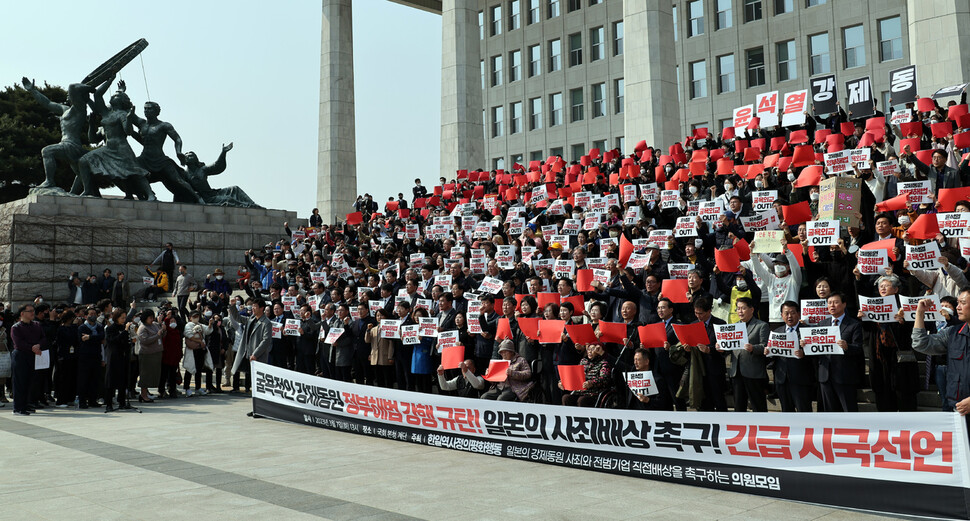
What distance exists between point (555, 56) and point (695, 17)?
977 cm

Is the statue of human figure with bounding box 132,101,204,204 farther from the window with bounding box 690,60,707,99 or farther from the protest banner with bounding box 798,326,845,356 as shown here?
the protest banner with bounding box 798,326,845,356

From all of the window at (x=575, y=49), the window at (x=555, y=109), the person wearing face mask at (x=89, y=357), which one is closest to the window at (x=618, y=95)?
the window at (x=575, y=49)

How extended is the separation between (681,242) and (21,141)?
50.9 m

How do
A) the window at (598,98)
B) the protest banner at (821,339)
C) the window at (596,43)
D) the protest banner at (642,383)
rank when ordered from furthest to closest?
the window at (596,43) → the window at (598,98) → the protest banner at (642,383) → the protest banner at (821,339)

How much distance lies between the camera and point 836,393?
9.02 m

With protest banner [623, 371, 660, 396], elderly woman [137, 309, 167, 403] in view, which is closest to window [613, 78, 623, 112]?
elderly woman [137, 309, 167, 403]

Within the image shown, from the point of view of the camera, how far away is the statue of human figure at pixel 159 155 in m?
32.2

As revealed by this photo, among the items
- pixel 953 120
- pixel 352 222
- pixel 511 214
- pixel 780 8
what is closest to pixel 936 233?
pixel 953 120

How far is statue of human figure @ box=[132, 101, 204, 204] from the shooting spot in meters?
32.2

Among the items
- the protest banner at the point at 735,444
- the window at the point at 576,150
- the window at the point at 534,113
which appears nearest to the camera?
the protest banner at the point at 735,444

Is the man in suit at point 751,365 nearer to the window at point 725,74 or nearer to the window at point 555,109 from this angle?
the window at point 725,74

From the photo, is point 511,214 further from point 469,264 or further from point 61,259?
point 61,259

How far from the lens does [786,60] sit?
40.2m

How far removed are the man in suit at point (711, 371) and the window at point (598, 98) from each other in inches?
1528
